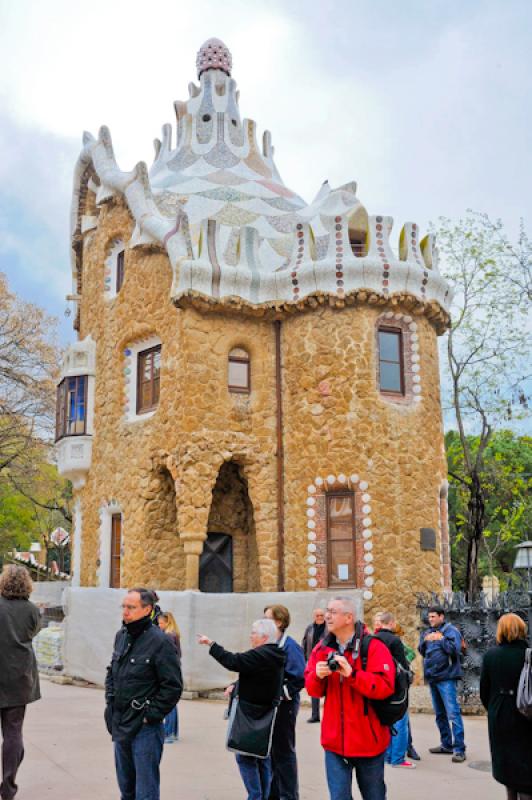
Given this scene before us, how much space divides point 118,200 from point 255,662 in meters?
15.2

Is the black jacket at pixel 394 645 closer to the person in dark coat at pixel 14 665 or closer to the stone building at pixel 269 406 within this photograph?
the person in dark coat at pixel 14 665

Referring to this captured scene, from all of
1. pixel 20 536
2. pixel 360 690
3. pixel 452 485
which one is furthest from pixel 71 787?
pixel 20 536

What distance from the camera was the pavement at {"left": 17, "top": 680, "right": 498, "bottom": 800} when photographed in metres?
6.62

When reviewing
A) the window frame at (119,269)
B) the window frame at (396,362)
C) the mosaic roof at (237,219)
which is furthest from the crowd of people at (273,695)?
the window frame at (119,269)

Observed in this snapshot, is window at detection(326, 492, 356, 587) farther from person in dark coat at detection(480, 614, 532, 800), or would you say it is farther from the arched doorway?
person in dark coat at detection(480, 614, 532, 800)

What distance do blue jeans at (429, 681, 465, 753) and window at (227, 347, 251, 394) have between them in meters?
8.73

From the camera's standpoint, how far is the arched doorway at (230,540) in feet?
54.8

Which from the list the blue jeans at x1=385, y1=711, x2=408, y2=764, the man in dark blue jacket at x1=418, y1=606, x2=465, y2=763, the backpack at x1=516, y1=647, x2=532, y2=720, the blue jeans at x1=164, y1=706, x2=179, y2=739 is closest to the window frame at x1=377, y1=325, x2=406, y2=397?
the man in dark blue jacket at x1=418, y1=606, x2=465, y2=763

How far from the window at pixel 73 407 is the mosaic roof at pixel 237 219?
12.0ft

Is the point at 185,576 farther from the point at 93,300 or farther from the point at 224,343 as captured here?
the point at 93,300

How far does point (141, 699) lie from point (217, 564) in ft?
39.8

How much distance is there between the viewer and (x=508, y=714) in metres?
4.80

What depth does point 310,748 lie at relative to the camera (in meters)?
8.59

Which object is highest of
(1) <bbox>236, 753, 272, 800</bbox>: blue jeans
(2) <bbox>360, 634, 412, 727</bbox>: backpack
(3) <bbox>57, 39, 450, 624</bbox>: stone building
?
(3) <bbox>57, 39, 450, 624</bbox>: stone building
